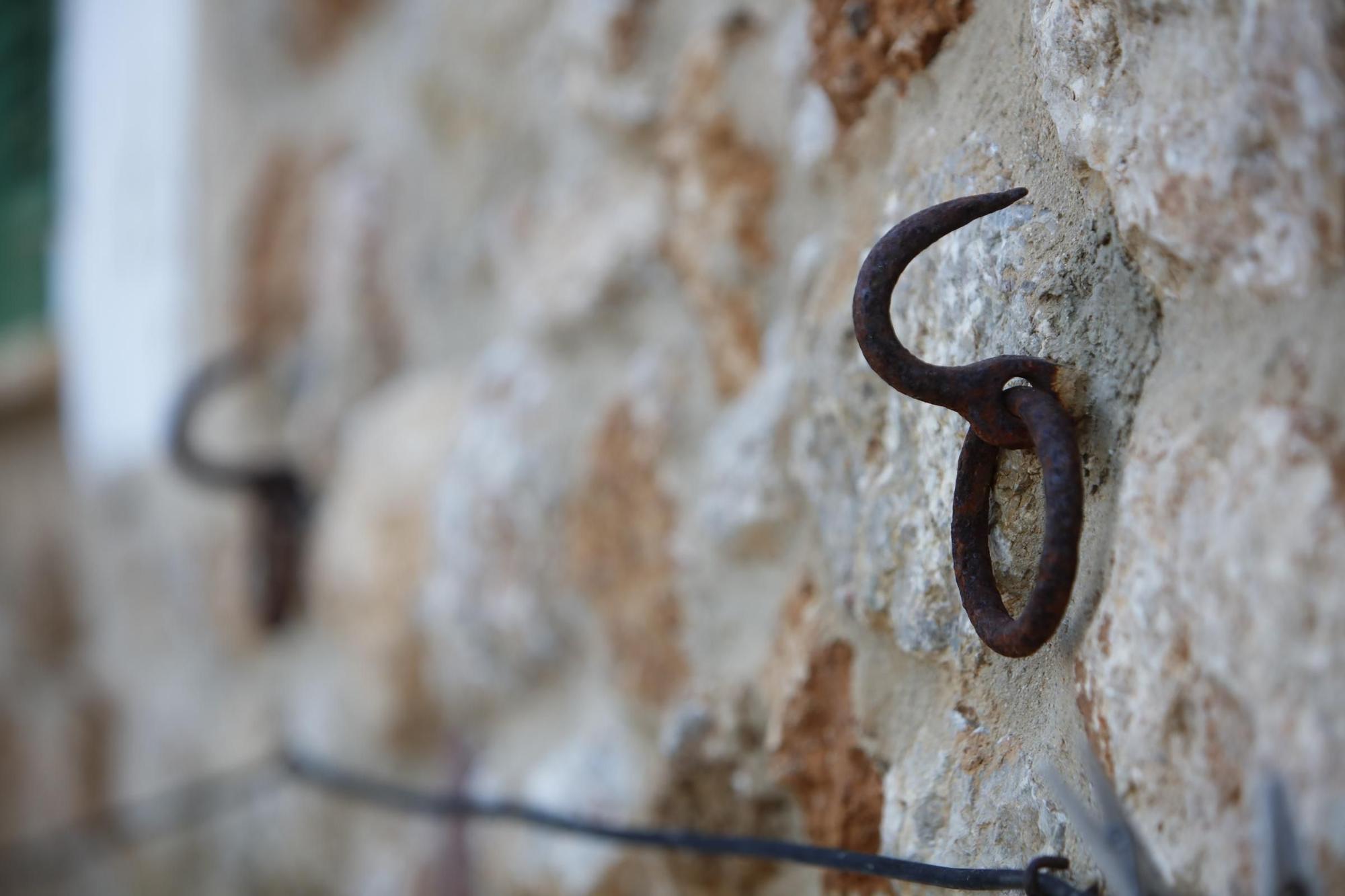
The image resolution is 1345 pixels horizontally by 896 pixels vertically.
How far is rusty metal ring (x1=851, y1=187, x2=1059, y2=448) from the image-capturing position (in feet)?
0.98

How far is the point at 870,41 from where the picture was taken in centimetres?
41

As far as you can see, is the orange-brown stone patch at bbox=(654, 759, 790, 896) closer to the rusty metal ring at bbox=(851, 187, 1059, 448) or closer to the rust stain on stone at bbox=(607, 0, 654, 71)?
the rusty metal ring at bbox=(851, 187, 1059, 448)

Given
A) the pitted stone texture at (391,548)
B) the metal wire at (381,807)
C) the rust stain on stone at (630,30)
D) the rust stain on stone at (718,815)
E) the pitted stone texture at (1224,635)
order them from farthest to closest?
the pitted stone texture at (391,548)
the rust stain on stone at (630,30)
the rust stain on stone at (718,815)
the metal wire at (381,807)
the pitted stone texture at (1224,635)

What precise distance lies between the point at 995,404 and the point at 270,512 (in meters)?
0.73

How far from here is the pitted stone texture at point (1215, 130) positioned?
23cm

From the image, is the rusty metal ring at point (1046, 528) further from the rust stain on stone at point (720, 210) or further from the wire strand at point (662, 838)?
the rust stain on stone at point (720, 210)

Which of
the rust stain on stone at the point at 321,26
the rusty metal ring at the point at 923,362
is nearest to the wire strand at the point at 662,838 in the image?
the rusty metal ring at the point at 923,362

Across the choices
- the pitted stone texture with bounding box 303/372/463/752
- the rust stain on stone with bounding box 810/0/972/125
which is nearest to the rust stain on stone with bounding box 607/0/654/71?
the rust stain on stone with bounding box 810/0/972/125

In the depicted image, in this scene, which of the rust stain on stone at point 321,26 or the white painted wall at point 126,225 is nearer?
the rust stain on stone at point 321,26

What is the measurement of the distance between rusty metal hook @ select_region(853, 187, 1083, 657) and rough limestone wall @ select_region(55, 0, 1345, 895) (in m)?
0.02

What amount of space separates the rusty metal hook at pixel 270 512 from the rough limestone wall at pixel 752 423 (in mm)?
29

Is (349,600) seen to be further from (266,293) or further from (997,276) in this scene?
(997,276)

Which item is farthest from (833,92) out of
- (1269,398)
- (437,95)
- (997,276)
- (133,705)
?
(133,705)

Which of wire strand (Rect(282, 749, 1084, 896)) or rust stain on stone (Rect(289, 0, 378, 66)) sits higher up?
rust stain on stone (Rect(289, 0, 378, 66))
